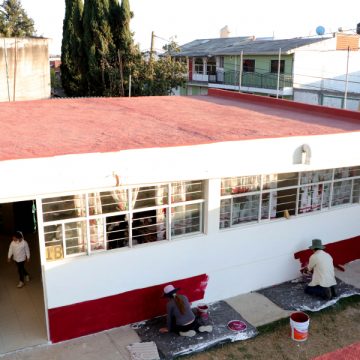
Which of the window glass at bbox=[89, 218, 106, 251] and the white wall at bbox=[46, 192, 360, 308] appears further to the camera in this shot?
the window glass at bbox=[89, 218, 106, 251]

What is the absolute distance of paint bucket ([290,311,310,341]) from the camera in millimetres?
7586

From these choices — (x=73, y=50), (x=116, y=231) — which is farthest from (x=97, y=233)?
(x=73, y=50)

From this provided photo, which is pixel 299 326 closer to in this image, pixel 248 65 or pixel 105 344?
pixel 105 344

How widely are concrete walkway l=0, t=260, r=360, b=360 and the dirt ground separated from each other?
13.5 inches

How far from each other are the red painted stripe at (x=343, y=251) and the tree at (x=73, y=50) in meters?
19.6

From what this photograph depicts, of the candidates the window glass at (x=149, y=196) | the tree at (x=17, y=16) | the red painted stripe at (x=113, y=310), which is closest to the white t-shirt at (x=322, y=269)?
the red painted stripe at (x=113, y=310)

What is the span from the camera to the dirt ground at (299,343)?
7293 millimetres

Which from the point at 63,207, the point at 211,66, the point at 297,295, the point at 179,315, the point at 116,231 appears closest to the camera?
the point at 63,207

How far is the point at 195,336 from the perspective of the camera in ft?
25.0

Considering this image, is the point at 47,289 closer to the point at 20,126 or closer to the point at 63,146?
the point at 63,146

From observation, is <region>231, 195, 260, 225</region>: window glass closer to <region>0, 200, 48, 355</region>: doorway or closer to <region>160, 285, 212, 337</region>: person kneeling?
<region>160, 285, 212, 337</region>: person kneeling

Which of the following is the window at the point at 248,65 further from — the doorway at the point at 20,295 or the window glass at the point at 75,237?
the window glass at the point at 75,237

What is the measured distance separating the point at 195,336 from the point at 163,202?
234cm

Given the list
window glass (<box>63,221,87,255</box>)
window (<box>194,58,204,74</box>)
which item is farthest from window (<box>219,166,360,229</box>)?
window (<box>194,58,204,74</box>)
